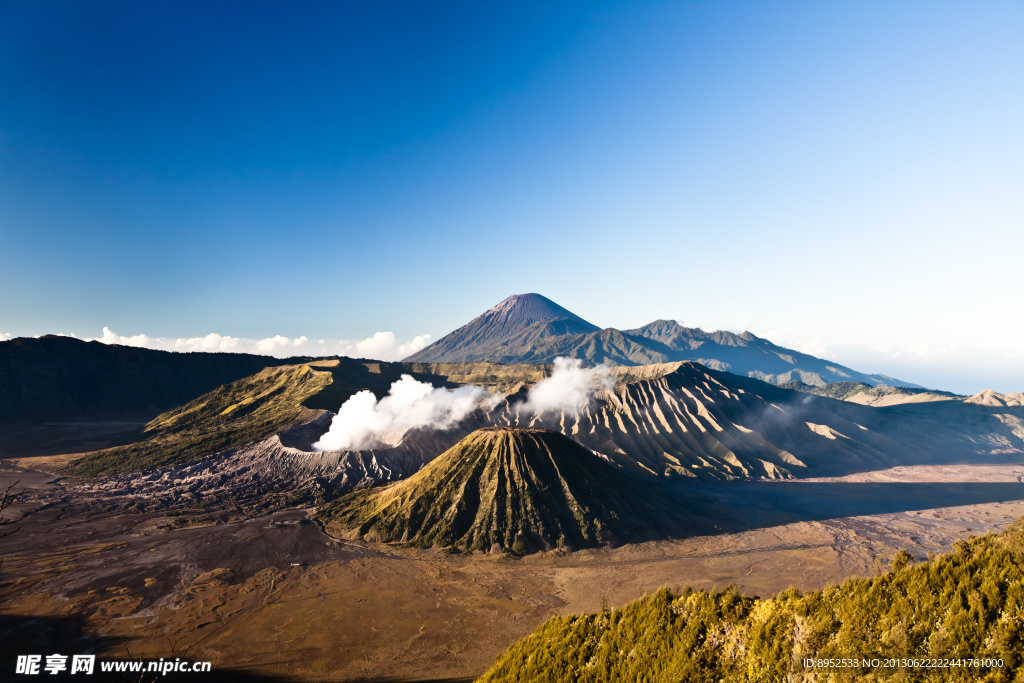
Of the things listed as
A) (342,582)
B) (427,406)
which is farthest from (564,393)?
(342,582)

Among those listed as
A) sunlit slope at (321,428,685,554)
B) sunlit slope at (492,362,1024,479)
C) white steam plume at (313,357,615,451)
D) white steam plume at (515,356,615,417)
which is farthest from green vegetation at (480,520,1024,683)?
white steam plume at (515,356,615,417)

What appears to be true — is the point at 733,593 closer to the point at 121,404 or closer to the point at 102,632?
the point at 102,632

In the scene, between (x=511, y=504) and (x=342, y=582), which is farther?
(x=511, y=504)

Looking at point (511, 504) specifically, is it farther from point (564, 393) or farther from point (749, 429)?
point (749, 429)

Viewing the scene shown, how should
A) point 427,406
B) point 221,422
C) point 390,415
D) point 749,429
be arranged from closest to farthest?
Answer: point 390,415
point 427,406
point 221,422
point 749,429

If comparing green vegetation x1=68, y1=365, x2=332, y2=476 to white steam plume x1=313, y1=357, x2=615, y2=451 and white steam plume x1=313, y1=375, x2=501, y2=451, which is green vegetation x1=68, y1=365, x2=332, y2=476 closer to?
white steam plume x1=313, y1=375, x2=501, y2=451

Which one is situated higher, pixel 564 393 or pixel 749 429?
pixel 564 393

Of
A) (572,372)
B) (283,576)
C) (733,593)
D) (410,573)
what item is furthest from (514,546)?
(572,372)
